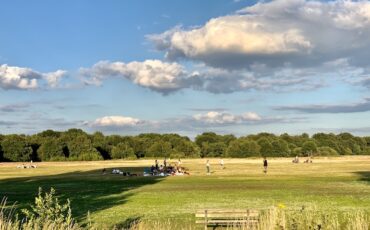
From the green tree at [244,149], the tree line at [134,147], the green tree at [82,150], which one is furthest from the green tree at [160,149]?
the green tree at [244,149]

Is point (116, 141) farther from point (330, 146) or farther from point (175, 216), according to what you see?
point (175, 216)

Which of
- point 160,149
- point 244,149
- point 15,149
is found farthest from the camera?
point 244,149

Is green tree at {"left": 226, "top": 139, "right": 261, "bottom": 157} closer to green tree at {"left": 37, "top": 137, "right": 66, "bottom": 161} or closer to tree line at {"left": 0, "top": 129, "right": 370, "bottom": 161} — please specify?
tree line at {"left": 0, "top": 129, "right": 370, "bottom": 161}

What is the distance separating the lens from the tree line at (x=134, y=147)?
144625mm

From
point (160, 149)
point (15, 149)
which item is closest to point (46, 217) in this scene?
point (15, 149)

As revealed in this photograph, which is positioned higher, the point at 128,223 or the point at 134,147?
the point at 134,147

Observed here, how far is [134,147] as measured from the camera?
6265 inches

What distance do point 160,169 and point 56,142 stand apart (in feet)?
260

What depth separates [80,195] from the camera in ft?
138

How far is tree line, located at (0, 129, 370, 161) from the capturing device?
14462 cm

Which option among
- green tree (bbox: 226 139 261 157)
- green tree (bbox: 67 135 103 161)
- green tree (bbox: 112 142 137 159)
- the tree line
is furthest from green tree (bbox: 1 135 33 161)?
green tree (bbox: 226 139 261 157)

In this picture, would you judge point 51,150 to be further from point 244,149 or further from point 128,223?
point 128,223

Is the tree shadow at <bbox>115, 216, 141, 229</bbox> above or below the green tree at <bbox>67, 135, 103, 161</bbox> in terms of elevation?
below

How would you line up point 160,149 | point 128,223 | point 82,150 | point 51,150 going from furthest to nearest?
point 160,149 < point 82,150 < point 51,150 < point 128,223
